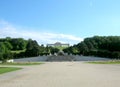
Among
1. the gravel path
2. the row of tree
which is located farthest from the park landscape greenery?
the gravel path

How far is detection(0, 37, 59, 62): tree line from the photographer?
230ft

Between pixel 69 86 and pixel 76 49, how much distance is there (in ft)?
286

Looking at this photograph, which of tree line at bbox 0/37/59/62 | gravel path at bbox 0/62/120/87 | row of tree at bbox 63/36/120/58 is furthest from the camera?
row of tree at bbox 63/36/120/58

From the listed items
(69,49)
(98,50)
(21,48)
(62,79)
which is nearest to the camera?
(62,79)

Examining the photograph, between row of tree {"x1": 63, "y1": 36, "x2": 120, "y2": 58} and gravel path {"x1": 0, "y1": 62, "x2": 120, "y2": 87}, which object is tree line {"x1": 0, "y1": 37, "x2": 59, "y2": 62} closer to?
row of tree {"x1": 63, "y1": 36, "x2": 120, "y2": 58}

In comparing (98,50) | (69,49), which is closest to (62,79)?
(98,50)

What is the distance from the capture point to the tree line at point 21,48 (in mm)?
70000

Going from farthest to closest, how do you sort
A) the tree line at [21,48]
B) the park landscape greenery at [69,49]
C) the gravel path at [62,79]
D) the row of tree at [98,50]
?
the row of tree at [98,50] → the park landscape greenery at [69,49] → the tree line at [21,48] → the gravel path at [62,79]

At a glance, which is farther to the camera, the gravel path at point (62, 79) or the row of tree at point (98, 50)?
the row of tree at point (98, 50)

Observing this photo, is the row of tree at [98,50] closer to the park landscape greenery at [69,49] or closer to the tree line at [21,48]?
the park landscape greenery at [69,49]

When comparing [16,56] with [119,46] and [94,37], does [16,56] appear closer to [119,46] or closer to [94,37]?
[119,46]

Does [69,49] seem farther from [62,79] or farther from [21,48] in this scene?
[62,79]

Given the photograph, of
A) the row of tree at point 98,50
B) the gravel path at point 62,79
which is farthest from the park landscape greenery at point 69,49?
A: the gravel path at point 62,79

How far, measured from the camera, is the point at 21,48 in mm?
115938
